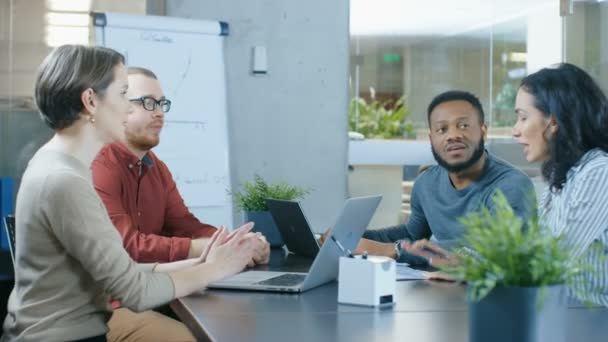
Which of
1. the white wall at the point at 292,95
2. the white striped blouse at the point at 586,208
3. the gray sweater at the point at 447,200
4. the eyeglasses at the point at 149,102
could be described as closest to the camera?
the white striped blouse at the point at 586,208

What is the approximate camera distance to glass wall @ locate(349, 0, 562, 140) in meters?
5.94

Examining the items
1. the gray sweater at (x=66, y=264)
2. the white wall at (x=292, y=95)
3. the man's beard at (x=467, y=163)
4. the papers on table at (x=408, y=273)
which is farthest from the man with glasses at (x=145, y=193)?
the white wall at (x=292, y=95)

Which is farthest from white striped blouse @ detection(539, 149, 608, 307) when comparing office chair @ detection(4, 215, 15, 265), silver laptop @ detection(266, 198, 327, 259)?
office chair @ detection(4, 215, 15, 265)

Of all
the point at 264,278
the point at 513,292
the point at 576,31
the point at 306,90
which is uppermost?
the point at 576,31

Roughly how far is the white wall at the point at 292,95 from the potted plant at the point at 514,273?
11.8 feet

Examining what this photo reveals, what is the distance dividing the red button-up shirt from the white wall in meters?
1.69

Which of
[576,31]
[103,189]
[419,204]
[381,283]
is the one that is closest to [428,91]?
[576,31]

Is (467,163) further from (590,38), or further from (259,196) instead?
(590,38)

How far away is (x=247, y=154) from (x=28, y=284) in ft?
9.44

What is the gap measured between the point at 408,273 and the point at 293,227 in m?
0.48

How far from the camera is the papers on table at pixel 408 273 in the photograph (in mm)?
2279

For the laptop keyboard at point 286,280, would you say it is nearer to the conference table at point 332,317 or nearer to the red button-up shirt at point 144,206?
the conference table at point 332,317

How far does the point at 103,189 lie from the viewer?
2.65 meters

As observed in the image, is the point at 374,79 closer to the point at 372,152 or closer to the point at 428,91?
the point at 428,91
